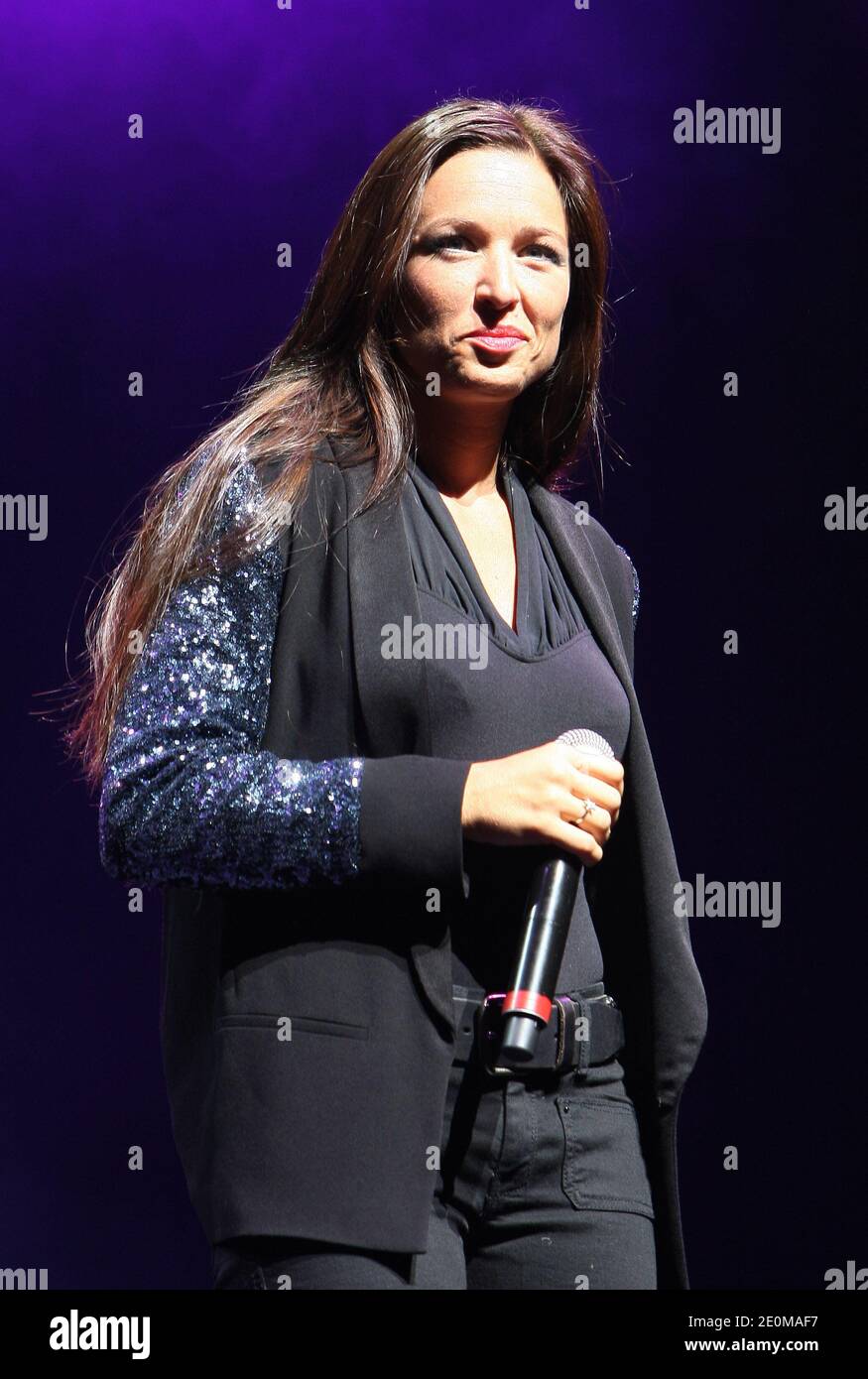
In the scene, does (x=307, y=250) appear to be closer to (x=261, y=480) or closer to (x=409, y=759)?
(x=261, y=480)

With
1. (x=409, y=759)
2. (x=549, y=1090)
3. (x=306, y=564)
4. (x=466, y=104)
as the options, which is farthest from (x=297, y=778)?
(x=466, y=104)

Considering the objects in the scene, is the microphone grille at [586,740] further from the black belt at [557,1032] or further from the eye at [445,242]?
the eye at [445,242]

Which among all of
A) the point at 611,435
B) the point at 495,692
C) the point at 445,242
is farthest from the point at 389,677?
the point at 611,435

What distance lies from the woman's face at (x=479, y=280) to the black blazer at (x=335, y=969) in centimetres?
15

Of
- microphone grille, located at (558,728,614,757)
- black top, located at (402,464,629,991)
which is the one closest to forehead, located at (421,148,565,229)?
black top, located at (402,464,629,991)

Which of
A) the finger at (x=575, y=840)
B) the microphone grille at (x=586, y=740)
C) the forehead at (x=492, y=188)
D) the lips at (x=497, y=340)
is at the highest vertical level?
the forehead at (x=492, y=188)

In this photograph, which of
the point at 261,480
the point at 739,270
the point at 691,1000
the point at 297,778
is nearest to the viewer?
the point at 297,778

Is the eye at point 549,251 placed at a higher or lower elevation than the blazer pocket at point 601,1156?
higher

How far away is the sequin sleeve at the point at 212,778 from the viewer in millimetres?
1231

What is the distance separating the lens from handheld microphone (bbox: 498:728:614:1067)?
118 centimetres

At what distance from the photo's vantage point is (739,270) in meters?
2.46

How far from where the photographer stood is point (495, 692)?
1.35 metres

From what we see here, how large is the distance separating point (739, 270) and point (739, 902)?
0.95 meters

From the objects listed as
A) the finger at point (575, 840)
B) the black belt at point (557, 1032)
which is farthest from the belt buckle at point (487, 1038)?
the finger at point (575, 840)
